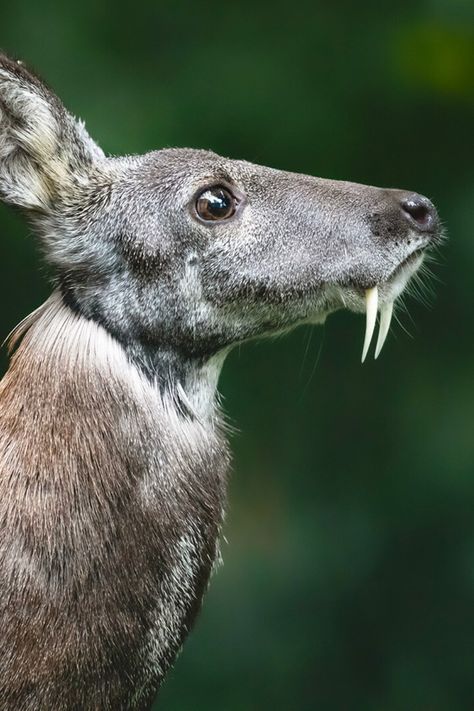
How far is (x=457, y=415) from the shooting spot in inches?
265

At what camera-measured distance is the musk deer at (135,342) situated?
11.8ft

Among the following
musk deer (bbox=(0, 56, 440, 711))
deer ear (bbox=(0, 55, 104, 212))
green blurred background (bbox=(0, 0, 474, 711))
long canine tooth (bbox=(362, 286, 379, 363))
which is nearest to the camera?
musk deer (bbox=(0, 56, 440, 711))

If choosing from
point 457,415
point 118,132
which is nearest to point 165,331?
point 118,132

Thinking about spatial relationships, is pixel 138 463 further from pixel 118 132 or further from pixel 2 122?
pixel 118 132

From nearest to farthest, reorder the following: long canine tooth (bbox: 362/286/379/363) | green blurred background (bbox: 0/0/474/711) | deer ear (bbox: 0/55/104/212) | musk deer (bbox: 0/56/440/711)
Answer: musk deer (bbox: 0/56/440/711), deer ear (bbox: 0/55/104/212), long canine tooth (bbox: 362/286/379/363), green blurred background (bbox: 0/0/474/711)

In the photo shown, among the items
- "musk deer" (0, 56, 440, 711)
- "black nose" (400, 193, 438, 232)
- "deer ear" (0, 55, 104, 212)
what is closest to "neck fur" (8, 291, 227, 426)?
"musk deer" (0, 56, 440, 711)

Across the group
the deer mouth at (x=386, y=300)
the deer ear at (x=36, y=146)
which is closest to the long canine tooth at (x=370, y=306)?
the deer mouth at (x=386, y=300)

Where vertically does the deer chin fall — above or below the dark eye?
below

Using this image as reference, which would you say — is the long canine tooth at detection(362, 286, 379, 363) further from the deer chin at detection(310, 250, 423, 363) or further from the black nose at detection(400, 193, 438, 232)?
the black nose at detection(400, 193, 438, 232)

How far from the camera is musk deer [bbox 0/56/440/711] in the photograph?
11.8 ft

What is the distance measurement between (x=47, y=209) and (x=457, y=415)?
11.2 feet

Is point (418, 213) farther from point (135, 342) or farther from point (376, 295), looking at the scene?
point (135, 342)

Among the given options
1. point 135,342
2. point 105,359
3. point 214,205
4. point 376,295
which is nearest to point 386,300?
point 376,295

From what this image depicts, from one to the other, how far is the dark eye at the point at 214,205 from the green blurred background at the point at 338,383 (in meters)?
2.54
